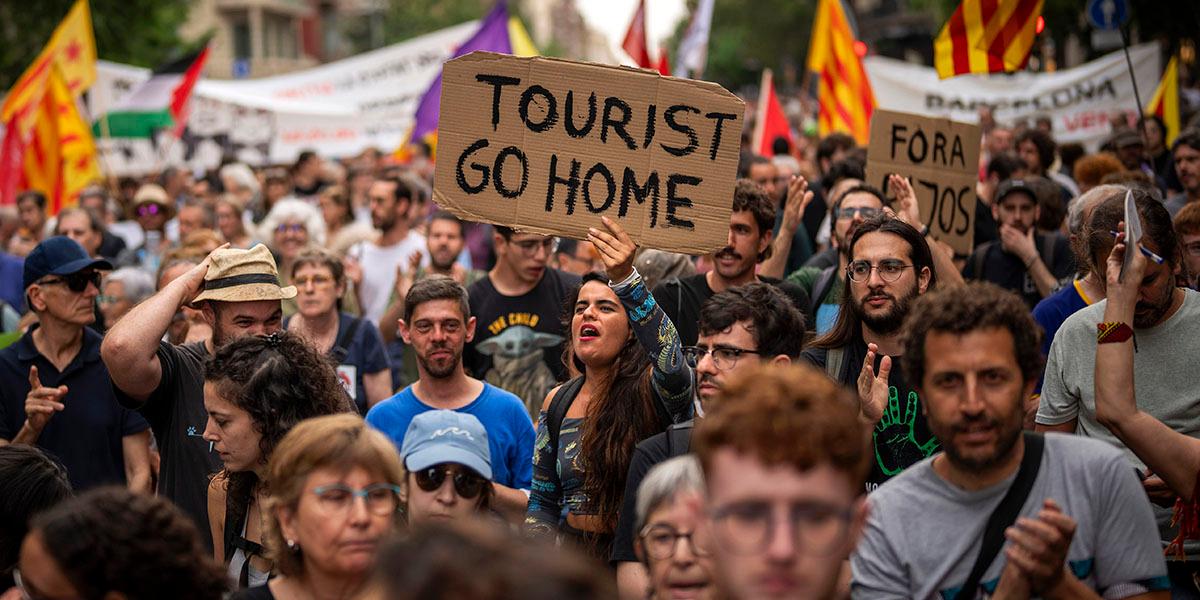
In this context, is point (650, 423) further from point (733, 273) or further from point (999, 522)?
point (733, 273)

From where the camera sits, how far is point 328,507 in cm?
348

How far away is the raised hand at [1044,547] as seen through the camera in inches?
122

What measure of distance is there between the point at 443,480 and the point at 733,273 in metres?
2.64


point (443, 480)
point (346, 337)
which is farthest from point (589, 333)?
point (346, 337)

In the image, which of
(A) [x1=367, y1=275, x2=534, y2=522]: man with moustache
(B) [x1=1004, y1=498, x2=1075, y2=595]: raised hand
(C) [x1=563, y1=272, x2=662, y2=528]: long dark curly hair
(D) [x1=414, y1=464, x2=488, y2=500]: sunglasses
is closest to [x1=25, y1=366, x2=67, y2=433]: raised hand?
(A) [x1=367, y1=275, x2=534, y2=522]: man with moustache

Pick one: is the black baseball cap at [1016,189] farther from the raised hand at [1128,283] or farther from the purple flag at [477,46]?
the purple flag at [477,46]

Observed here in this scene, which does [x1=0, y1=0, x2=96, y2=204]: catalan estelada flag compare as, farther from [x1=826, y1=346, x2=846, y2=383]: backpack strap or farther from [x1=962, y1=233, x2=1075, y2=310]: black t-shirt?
[x1=826, y1=346, x2=846, y2=383]: backpack strap

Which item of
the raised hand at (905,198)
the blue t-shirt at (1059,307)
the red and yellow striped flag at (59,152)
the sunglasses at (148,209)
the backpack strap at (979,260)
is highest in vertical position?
the red and yellow striped flag at (59,152)

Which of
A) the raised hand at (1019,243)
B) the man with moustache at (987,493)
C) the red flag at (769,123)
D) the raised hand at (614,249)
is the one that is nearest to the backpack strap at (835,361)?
the raised hand at (614,249)

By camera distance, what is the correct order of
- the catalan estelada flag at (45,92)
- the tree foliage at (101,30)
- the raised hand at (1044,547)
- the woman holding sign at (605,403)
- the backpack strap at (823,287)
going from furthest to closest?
the tree foliage at (101,30), the catalan estelada flag at (45,92), the backpack strap at (823,287), the woman holding sign at (605,403), the raised hand at (1044,547)

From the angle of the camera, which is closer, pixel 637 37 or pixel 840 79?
pixel 840 79

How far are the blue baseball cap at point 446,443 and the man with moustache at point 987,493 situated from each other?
138 centimetres

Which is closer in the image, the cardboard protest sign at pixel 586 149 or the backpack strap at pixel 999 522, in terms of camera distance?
the backpack strap at pixel 999 522

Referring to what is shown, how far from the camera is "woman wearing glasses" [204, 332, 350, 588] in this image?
4.43m
